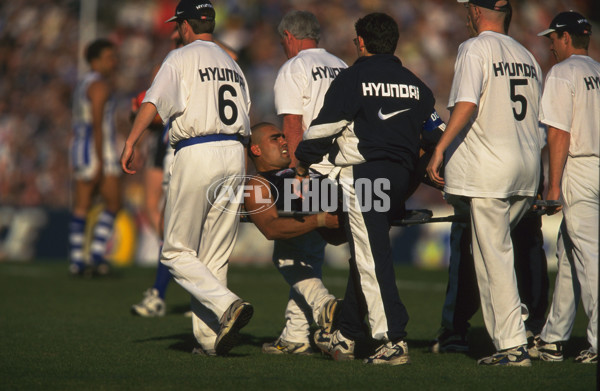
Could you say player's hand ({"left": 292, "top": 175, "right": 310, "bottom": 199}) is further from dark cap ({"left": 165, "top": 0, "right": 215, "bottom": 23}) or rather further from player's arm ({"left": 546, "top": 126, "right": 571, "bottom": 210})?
player's arm ({"left": 546, "top": 126, "right": 571, "bottom": 210})

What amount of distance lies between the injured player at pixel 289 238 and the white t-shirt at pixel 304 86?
0.26 meters

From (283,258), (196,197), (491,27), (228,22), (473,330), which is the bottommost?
(473,330)

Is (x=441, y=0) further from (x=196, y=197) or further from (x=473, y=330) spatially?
(x=196, y=197)

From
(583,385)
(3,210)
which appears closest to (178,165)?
(583,385)

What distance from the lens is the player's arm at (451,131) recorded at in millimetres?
5691

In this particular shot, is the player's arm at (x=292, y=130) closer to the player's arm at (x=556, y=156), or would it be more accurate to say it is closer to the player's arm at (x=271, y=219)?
the player's arm at (x=271, y=219)

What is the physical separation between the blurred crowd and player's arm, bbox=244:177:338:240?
11.5 m

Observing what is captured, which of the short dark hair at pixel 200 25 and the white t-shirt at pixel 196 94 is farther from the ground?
the short dark hair at pixel 200 25

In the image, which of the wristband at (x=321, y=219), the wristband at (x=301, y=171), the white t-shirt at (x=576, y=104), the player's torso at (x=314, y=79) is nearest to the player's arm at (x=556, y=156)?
the white t-shirt at (x=576, y=104)

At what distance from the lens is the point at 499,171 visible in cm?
584

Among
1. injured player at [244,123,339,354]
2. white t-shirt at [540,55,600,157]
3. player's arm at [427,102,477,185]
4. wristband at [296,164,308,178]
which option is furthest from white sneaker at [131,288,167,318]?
white t-shirt at [540,55,600,157]

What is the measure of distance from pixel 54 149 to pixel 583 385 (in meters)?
15.9

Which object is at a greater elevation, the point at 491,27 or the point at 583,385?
the point at 491,27

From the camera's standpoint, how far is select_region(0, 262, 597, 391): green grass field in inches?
209
